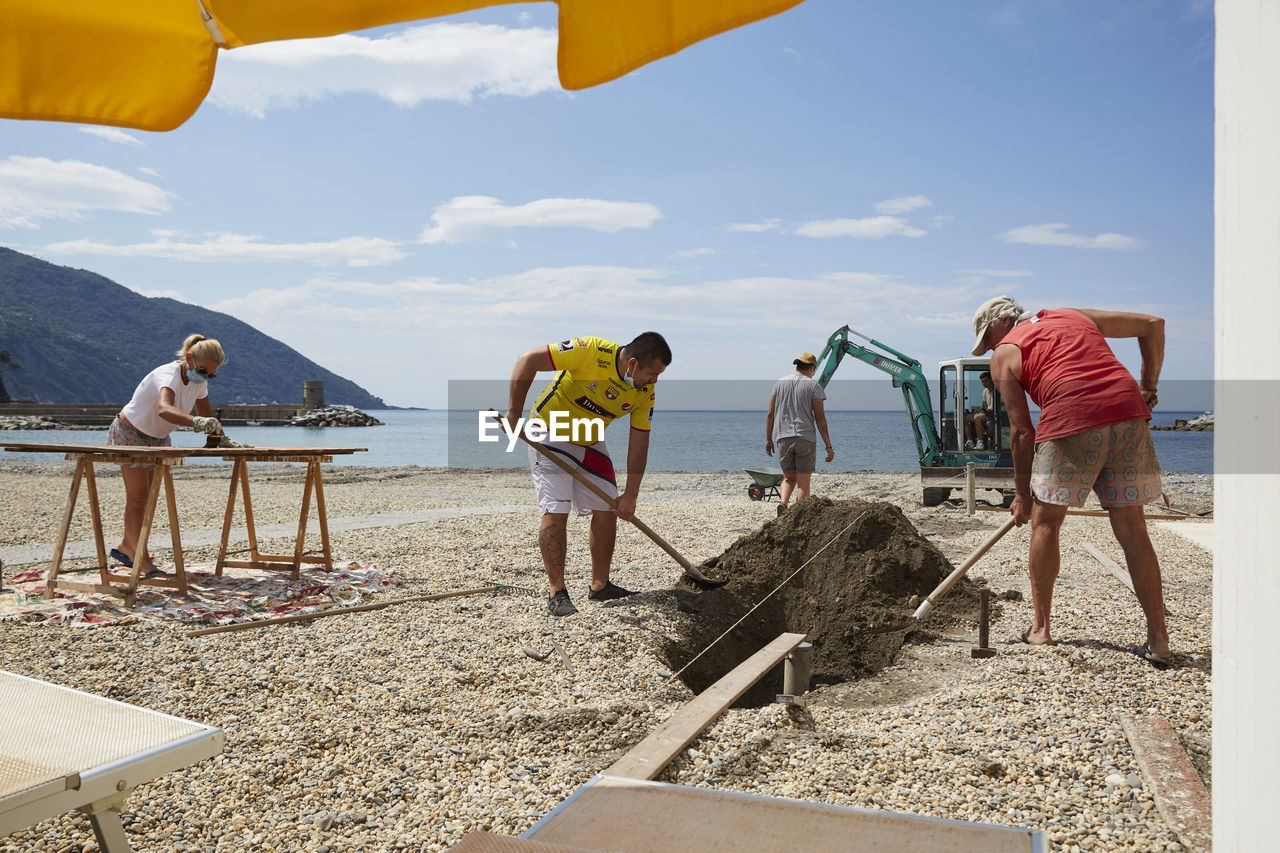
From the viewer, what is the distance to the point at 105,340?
161 m

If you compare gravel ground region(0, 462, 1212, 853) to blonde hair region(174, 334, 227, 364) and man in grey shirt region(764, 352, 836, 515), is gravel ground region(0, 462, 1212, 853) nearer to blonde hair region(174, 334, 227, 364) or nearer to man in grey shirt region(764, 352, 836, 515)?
blonde hair region(174, 334, 227, 364)

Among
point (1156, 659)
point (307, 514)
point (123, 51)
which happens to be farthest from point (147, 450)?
point (1156, 659)

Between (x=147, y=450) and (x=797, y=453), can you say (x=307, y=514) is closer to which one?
(x=147, y=450)

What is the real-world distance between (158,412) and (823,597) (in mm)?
4911

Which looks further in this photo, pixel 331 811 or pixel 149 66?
pixel 331 811

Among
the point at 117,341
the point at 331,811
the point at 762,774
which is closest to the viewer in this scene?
the point at 331,811

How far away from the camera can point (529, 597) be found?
5.46 meters

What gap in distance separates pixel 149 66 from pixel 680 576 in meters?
4.74

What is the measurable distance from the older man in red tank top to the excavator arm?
8.76 metres

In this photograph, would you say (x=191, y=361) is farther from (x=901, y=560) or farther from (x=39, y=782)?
(x=901, y=560)

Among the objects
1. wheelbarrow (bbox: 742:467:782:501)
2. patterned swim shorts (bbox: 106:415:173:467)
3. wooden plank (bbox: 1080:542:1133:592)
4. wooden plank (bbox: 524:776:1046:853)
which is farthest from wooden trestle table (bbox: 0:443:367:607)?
wheelbarrow (bbox: 742:467:782:501)

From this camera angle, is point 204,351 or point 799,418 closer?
point 204,351

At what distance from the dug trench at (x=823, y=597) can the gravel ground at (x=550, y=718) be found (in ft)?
0.76

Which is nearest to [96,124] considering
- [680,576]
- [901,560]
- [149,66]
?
[149,66]
